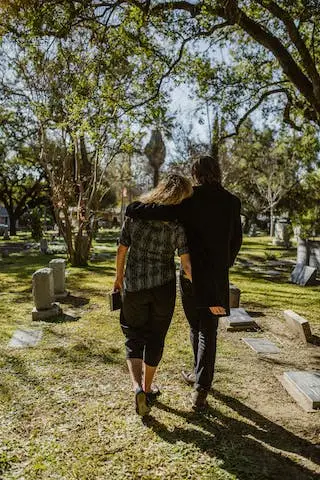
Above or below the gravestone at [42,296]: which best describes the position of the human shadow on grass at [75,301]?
below

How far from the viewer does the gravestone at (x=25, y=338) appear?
527 centimetres

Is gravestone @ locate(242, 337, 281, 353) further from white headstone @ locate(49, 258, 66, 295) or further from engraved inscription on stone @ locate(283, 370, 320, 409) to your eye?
white headstone @ locate(49, 258, 66, 295)

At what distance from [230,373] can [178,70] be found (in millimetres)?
9021

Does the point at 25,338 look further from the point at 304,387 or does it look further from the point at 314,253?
the point at 314,253

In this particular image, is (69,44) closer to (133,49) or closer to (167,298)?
(133,49)

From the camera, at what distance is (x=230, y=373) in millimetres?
4387

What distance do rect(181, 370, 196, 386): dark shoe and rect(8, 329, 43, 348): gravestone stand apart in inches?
83.7

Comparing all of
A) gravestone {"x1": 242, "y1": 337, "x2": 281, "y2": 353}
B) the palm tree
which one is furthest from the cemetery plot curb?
the palm tree

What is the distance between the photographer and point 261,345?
5.33m

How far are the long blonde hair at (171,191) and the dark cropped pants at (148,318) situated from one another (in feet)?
2.23

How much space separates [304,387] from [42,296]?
14.0ft

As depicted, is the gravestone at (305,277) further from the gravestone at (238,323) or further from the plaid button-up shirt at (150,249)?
the plaid button-up shirt at (150,249)

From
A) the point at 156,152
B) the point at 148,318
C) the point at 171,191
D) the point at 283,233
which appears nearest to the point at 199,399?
the point at 148,318

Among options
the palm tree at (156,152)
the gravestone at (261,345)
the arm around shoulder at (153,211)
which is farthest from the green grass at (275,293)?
the palm tree at (156,152)
